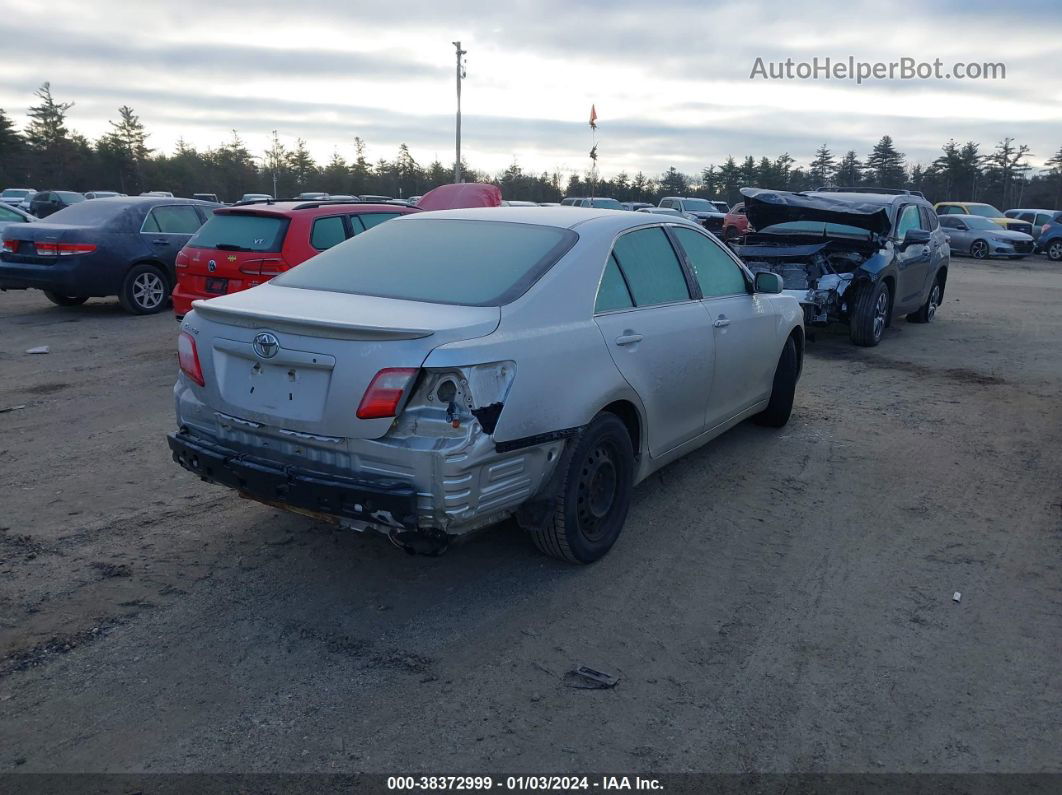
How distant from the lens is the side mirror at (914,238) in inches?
432

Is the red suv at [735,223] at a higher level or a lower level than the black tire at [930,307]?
higher

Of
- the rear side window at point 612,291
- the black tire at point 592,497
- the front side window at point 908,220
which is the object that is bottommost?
the black tire at point 592,497

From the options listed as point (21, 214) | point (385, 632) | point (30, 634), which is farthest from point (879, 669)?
point (21, 214)

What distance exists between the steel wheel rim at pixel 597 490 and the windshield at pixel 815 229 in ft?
25.7

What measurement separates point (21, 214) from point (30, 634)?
48.9ft

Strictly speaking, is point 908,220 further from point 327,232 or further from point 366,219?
point 327,232

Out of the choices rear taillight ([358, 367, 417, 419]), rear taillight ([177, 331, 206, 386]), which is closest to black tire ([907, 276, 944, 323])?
rear taillight ([358, 367, 417, 419])

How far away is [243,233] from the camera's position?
344 inches

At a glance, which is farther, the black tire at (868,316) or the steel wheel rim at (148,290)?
the steel wheel rim at (148,290)

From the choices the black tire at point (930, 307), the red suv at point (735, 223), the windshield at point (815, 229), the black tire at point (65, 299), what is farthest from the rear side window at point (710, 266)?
the red suv at point (735, 223)

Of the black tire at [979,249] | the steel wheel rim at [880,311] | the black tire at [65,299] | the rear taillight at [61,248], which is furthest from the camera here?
the black tire at [979,249]

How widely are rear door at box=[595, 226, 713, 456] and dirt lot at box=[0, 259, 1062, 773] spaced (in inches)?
24.6

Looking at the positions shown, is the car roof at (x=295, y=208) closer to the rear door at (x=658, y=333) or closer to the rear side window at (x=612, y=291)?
the rear door at (x=658, y=333)

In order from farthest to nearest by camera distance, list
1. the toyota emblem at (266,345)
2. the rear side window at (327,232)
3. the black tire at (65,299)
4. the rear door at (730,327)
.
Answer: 1. the black tire at (65,299)
2. the rear side window at (327,232)
3. the rear door at (730,327)
4. the toyota emblem at (266,345)
